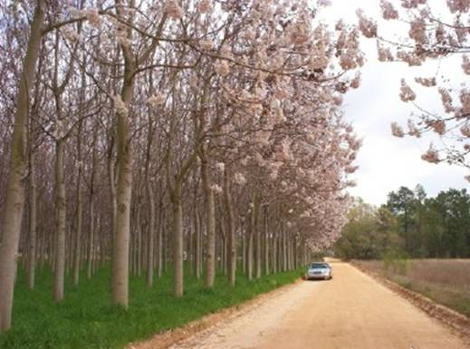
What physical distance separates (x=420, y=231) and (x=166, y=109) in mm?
99052

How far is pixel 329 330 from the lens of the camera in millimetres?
12664

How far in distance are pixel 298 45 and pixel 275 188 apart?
17057mm

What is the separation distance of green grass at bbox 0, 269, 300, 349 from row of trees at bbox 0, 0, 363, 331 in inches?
24.3

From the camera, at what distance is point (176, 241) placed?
1714 cm

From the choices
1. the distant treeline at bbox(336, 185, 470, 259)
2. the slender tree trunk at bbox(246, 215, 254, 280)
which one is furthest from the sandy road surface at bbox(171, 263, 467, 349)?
the distant treeline at bbox(336, 185, 470, 259)

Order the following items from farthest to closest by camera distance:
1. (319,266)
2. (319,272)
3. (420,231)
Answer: (420,231), (319,266), (319,272)

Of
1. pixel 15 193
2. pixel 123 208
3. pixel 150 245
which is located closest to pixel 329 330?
pixel 123 208

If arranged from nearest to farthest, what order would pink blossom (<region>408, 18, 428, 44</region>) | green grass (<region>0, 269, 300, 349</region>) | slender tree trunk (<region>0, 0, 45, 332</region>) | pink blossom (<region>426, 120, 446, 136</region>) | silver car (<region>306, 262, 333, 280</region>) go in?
green grass (<region>0, 269, 300, 349</region>)
slender tree trunk (<region>0, 0, 45, 332</region>)
pink blossom (<region>408, 18, 428, 44</region>)
pink blossom (<region>426, 120, 446, 136</region>)
silver car (<region>306, 262, 333, 280</region>)

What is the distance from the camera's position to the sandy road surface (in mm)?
10703

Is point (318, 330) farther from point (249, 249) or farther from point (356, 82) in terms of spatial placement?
point (249, 249)

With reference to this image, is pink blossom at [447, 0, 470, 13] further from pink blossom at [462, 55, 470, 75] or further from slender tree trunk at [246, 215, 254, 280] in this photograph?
slender tree trunk at [246, 215, 254, 280]

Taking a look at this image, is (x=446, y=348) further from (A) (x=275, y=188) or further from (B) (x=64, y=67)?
(A) (x=275, y=188)

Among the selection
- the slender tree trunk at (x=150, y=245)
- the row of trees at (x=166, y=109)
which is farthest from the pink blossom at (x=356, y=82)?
the slender tree trunk at (x=150, y=245)

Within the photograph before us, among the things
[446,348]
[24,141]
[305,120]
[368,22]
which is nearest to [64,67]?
[305,120]
